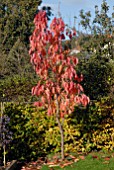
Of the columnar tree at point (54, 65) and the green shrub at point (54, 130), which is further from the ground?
the columnar tree at point (54, 65)

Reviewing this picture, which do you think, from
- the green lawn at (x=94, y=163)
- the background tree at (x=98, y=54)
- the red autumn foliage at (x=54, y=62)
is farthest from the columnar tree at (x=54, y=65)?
the background tree at (x=98, y=54)

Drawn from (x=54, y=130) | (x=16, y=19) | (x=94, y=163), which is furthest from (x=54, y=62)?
(x=16, y=19)

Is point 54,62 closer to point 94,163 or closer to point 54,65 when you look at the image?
point 54,65

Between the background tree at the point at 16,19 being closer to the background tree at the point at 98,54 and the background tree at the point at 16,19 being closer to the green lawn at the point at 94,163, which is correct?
the background tree at the point at 98,54

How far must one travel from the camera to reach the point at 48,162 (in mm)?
8688

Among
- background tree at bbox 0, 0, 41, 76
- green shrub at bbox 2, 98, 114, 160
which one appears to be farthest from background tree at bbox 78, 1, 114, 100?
background tree at bbox 0, 0, 41, 76

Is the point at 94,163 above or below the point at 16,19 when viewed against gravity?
below

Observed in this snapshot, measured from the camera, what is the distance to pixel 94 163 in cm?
808

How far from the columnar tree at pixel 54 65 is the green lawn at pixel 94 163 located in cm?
60

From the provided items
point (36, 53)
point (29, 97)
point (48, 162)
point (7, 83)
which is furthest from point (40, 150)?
point (7, 83)

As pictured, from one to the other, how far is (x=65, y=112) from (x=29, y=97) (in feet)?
12.4

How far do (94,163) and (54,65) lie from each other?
2.13m

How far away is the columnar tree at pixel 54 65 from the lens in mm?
8019

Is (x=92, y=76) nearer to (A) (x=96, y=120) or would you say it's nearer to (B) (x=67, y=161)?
(A) (x=96, y=120)
